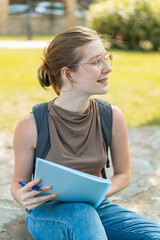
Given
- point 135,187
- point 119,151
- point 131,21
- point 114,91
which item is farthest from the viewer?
point 131,21

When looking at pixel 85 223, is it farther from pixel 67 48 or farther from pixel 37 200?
pixel 67 48

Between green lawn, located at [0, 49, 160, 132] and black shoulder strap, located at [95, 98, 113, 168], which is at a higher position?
black shoulder strap, located at [95, 98, 113, 168]

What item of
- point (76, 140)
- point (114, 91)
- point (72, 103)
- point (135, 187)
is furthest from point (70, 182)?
point (114, 91)

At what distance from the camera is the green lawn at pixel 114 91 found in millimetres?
5648

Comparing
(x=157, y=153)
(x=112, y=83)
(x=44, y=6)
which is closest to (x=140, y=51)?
(x=112, y=83)

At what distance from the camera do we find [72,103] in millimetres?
2287

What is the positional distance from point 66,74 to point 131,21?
1261cm

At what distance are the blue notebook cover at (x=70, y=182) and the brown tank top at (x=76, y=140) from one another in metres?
0.19

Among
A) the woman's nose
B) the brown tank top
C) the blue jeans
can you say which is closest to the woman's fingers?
the blue jeans

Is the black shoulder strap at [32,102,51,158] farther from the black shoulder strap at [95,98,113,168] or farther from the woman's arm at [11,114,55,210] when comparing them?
the black shoulder strap at [95,98,113,168]

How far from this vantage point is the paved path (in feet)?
8.50

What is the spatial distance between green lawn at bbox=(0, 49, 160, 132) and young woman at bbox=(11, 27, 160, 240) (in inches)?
109

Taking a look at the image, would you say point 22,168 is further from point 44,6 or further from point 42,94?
point 44,6

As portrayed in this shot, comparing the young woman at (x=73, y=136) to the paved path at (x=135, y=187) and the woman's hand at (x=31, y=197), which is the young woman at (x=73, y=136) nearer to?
the woman's hand at (x=31, y=197)
